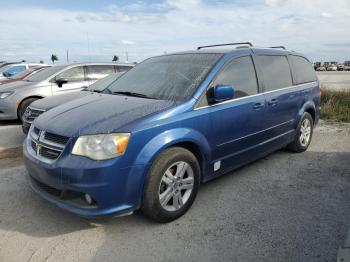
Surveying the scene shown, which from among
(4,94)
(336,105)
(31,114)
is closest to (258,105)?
(31,114)

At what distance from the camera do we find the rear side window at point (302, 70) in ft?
19.1

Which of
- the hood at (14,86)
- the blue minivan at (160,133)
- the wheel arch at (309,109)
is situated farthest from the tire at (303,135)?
the hood at (14,86)

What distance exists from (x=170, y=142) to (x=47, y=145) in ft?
3.84

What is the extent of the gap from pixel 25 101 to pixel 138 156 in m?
6.35

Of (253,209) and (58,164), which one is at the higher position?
(58,164)

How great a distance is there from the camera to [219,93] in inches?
152

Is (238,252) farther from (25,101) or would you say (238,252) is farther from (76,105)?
(25,101)

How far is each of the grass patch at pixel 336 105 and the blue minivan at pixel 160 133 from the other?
4.57 meters

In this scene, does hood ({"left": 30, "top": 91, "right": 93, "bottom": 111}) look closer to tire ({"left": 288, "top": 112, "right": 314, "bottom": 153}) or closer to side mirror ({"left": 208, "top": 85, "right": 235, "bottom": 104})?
side mirror ({"left": 208, "top": 85, "right": 235, "bottom": 104})

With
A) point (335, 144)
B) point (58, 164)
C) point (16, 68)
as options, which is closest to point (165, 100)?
point (58, 164)

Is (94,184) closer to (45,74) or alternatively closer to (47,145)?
(47,145)

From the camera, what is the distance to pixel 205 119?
3.82 metres

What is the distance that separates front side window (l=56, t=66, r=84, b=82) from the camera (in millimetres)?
8840

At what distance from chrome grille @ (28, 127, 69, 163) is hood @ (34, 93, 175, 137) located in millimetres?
54
